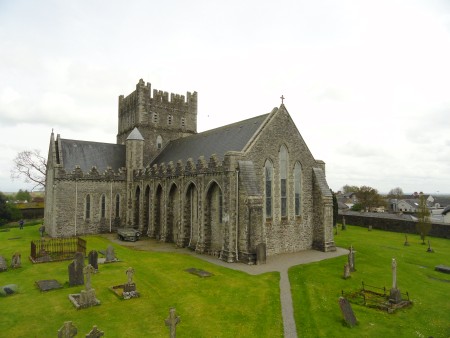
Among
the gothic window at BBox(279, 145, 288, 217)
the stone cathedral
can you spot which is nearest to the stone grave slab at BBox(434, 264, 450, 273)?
the stone cathedral

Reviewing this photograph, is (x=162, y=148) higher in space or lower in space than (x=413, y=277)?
higher

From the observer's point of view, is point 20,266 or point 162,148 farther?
point 162,148

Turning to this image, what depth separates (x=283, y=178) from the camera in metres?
26.5

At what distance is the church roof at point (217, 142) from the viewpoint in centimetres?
2648

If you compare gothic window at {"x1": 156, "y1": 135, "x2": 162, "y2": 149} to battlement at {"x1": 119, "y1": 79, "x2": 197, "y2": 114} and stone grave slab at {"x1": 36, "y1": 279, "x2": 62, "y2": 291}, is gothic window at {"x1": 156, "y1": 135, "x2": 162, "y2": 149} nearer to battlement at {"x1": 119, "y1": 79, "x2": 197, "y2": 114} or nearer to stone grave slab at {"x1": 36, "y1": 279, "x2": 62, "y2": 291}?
battlement at {"x1": 119, "y1": 79, "x2": 197, "y2": 114}

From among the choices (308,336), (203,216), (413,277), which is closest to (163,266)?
(203,216)

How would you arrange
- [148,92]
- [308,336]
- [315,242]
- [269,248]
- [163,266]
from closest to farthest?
[308,336] → [163,266] → [269,248] → [315,242] → [148,92]

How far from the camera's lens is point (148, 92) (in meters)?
42.3

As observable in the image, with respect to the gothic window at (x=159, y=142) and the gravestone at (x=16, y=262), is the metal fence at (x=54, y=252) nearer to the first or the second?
the gravestone at (x=16, y=262)

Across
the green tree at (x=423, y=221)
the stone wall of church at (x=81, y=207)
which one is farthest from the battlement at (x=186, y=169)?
the green tree at (x=423, y=221)

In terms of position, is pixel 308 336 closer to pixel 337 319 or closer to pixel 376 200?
pixel 337 319

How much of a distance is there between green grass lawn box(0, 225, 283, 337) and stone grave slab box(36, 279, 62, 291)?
1.00 feet

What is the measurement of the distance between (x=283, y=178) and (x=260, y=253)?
732cm

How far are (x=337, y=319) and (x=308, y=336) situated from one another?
237cm
